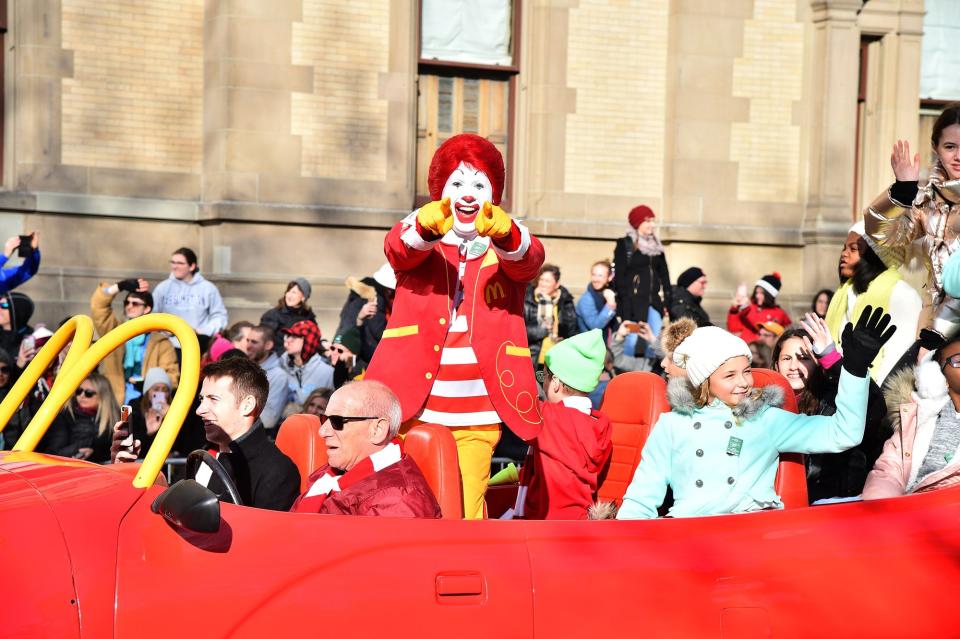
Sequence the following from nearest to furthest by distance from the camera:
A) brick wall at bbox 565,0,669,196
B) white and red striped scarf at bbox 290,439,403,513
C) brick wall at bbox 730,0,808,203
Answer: white and red striped scarf at bbox 290,439,403,513, brick wall at bbox 565,0,669,196, brick wall at bbox 730,0,808,203

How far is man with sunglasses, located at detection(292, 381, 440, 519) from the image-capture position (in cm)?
377

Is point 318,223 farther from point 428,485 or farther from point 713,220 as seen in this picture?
point 428,485

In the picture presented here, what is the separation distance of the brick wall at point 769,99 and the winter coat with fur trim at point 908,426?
9.24 meters

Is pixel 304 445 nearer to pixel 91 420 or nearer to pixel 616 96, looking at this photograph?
pixel 91 420

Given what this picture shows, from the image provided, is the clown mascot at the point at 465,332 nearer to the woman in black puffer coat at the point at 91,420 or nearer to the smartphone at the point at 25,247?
the woman in black puffer coat at the point at 91,420

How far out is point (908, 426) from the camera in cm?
430

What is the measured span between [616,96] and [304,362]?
16.8 ft

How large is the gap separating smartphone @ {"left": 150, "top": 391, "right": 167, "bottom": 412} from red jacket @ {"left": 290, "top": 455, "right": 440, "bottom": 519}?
11.4 ft

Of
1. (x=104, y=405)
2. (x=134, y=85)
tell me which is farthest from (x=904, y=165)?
(x=134, y=85)

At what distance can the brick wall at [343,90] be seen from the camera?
38.6 feet

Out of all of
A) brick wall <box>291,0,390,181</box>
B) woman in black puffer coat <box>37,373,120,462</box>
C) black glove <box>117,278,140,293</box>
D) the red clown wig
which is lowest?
woman in black puffer coat <box>37,373,120,462</box>

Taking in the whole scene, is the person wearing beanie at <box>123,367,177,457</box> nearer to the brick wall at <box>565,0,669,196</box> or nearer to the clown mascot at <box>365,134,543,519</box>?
the clown mascot at <box>365,134,543,519</box>

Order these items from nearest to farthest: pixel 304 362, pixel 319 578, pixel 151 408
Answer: pixel 319 578 → pixel 151 408 → pixel 304 362

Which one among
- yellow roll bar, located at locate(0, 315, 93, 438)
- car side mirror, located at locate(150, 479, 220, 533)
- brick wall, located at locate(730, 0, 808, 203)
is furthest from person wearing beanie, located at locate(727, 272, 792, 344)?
car side mirror, located at locate(150, 479, 220, 533)
